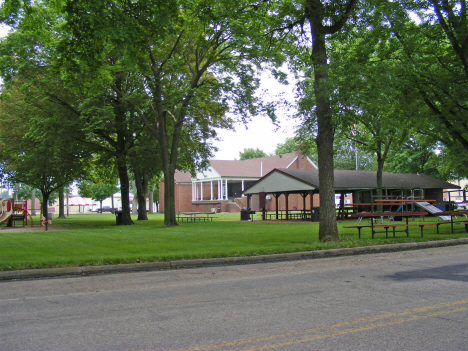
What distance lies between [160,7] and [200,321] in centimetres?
1077

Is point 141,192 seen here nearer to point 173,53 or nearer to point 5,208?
point 5,208

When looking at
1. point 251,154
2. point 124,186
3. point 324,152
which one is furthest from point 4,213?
point 251,154

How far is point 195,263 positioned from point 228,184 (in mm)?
56412

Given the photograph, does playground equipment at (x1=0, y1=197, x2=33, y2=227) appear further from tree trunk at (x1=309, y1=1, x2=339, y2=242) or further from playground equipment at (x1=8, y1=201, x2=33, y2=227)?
tree trunk at (x1=309, y1=1, x2=339, y2=242)

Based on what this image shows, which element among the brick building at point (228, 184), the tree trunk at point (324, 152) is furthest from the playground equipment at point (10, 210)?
→ the brick building at point (228, 184)

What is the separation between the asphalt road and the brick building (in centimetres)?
4900

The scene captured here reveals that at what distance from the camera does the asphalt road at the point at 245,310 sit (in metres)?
4.58

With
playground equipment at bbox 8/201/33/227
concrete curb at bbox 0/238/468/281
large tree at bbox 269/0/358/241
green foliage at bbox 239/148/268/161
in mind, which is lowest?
concrete curb at bbox 0/238/468/281

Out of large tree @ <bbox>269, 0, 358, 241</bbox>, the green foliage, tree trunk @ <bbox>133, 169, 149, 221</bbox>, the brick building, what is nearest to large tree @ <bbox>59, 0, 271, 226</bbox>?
large tree @ <bbox>269, 0, 358, 241</bbox>

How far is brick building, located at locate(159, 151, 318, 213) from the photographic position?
6067cm

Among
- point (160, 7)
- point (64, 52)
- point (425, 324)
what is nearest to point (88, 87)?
point (64, 52)

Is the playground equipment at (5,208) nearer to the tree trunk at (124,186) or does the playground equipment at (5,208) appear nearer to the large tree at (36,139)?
the large tree at (36,139)

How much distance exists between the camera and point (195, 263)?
1084cm

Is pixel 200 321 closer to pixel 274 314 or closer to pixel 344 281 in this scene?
pixel 274 314
